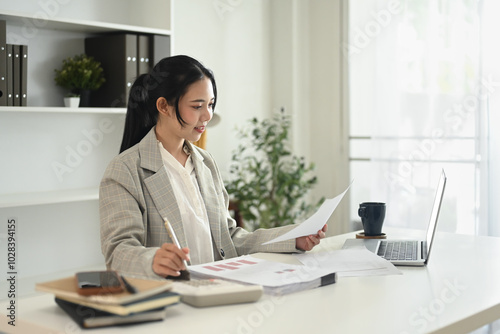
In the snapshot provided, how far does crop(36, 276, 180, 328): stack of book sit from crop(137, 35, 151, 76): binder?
6.60ft

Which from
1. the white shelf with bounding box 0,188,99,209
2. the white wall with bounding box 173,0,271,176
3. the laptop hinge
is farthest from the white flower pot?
the laptop hinge

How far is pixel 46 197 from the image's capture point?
2.85m

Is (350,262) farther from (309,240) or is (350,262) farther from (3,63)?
(3,63)

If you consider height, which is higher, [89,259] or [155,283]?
[155,283]

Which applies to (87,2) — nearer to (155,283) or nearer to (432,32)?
(432,32)

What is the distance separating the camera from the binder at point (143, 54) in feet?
10.2

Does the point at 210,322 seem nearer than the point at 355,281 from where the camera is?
Yes

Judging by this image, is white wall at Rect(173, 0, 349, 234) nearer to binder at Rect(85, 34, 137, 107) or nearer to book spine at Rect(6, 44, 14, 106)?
binder at Rect(85, 34, 137, 107)

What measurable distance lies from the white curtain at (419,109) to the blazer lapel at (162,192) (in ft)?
7.87

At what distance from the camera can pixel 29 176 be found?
3.05 meters

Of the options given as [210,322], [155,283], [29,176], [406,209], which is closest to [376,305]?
[210,322]

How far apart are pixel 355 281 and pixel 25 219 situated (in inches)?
81.0

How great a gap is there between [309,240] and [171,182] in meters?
0.45

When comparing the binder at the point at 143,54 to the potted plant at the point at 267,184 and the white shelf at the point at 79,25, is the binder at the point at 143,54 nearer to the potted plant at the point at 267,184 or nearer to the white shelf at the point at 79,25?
the white shelf at the point at 79,25
